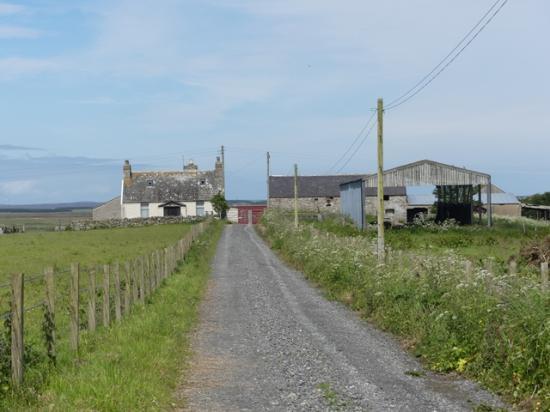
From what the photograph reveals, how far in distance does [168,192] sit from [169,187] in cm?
90

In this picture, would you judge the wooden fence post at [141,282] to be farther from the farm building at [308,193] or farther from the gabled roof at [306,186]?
the gabled roof at [306,186]

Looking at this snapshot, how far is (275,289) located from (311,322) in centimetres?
673

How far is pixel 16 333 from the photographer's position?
338 inches

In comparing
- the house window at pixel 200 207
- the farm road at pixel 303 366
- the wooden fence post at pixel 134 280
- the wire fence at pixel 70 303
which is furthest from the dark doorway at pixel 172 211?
the wooden fence post at pixel 134 280

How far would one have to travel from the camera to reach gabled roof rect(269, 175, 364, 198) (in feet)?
305

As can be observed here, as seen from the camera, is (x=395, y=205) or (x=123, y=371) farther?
(x=395, y=205)

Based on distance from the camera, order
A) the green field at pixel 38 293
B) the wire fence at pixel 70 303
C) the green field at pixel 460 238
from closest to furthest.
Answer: the wire fence at pixel 70 303, the green field at pixel 38 293, the green field at pixel 460 238

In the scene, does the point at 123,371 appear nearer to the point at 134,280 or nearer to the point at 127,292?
the point at 127,292

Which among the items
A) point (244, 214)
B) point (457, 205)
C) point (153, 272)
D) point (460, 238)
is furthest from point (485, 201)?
point (153, 272)

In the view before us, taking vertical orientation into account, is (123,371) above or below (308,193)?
below

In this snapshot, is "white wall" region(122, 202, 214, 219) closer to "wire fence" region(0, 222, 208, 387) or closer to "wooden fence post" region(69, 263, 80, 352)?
"wire fence" region(0, 222, 208, 387)

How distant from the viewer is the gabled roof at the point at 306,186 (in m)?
92.9

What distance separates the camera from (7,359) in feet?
27.9

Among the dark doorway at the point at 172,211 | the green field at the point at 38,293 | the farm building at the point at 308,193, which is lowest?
the green field at the point at 38,293
